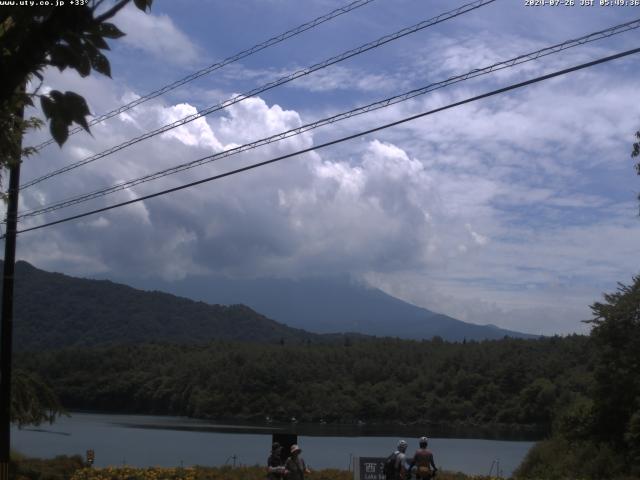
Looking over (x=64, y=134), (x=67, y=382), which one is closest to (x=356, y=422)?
(x=67, y=382)

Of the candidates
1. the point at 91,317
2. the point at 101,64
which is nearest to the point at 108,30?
the point at 101,64

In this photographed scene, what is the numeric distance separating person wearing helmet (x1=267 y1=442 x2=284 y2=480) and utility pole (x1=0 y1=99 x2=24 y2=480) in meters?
7.78

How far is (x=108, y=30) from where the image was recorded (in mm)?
4344

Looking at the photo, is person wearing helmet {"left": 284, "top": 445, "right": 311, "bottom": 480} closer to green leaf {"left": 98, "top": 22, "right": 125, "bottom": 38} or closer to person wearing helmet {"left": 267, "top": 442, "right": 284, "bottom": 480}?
person wearing helmet {"left": 267, "top": 442, "right": 284, "bottom": 480}

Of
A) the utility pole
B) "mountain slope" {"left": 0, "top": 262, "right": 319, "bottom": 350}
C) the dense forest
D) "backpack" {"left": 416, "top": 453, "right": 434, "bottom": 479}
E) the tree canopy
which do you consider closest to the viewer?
the tree canopy

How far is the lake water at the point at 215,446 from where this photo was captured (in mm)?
37906

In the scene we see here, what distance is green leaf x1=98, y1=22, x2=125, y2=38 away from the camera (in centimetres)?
432

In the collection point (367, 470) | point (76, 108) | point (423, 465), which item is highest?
point (76, 108)

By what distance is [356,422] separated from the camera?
73.2m

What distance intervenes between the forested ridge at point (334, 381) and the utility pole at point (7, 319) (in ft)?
144

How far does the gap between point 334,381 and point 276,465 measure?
62125 millimetres

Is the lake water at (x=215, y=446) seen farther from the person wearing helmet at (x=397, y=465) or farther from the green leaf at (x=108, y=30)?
the green leaf at (x=108, y=30)

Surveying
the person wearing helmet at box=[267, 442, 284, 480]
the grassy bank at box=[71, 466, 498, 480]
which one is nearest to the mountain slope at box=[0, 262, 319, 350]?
the grassy bank at box=[71, 466, 498, 480]

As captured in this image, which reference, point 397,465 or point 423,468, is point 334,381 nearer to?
point 397,465
